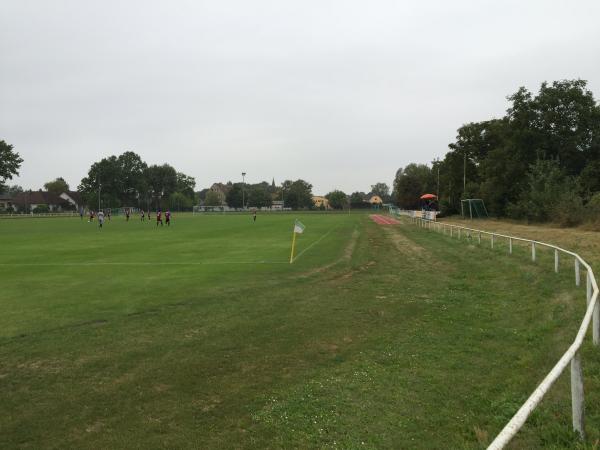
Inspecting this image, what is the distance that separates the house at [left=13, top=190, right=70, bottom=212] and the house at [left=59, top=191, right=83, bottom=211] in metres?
1.70

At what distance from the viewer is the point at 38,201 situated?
476 ft

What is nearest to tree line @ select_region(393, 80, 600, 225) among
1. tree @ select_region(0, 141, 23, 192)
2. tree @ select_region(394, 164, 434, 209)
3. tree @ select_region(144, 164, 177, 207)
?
tree @ select_region(394, 164, 434, 209)

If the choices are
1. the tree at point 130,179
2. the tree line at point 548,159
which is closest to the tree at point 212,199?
the tree at point 130,179

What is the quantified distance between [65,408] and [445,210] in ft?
236

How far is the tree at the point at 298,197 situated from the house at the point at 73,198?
228ft

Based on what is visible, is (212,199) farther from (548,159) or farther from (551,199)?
(551,199)

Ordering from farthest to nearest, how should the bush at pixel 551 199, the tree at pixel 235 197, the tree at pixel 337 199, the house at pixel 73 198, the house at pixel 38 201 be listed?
the tree at pixel 337 199 → the tree at pixel 235 197 → the house at pixel 73 198 → the house at pixel 38 201 → the bush at pixel 551 199

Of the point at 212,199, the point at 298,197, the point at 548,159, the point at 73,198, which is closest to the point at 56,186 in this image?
the point at 73,198

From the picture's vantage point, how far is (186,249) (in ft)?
79.0

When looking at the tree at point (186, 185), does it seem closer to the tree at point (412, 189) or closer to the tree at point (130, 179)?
the tree at point (130, 179)

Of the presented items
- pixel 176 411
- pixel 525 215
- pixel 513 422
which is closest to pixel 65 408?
pixel 176 411

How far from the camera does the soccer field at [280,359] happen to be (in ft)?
15.8

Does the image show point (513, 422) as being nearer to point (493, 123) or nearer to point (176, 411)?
point (176, 411)

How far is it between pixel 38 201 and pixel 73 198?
1559 cm
